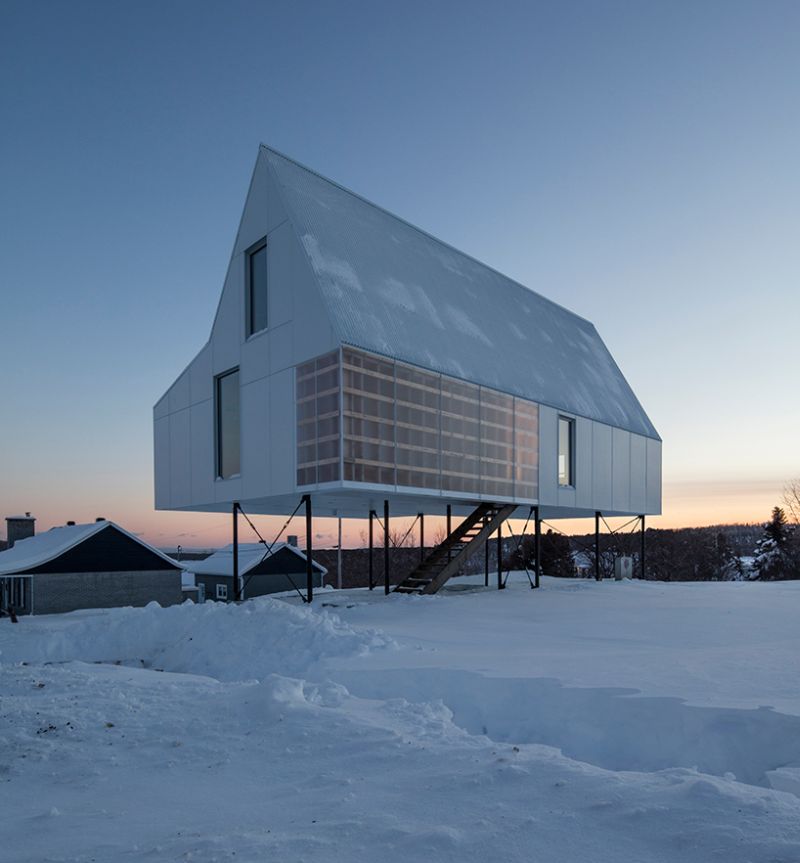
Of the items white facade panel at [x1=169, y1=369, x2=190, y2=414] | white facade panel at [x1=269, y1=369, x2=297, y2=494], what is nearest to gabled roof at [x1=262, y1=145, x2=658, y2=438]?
white facade panel at [x1=269, y1=369, x2=297, y2=494]

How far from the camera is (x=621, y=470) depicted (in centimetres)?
2983

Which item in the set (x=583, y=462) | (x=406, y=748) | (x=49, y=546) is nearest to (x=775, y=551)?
(x=583, y=462)

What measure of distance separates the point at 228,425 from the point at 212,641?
36.2 ft

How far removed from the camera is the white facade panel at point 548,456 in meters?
24.6

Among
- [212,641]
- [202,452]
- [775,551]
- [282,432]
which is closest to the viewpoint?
[212,641]

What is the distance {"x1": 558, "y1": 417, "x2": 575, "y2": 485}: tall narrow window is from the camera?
87.4 feet

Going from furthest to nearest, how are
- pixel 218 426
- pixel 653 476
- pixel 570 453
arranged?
pixel 653 476, pixel 570 453, pixel 218 426

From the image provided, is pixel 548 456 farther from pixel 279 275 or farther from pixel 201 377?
pixel 201 377

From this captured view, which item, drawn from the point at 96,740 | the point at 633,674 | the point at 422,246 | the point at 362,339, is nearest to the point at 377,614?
the point at 362,339

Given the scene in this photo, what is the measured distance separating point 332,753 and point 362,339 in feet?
43.0

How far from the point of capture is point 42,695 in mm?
7902

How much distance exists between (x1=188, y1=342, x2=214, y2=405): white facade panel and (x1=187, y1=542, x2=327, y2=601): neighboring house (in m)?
18.3

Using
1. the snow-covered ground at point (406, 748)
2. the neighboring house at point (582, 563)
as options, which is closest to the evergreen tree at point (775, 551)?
the neighboring house at point (582, 563)

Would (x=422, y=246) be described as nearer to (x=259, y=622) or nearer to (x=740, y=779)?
(x=259, y=622)
